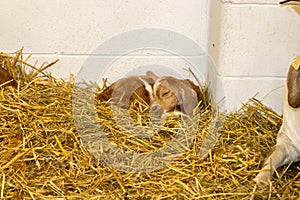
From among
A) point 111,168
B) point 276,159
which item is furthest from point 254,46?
point 111,168

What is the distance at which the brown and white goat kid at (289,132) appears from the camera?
2.20 meters

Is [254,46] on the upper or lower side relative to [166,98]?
upper

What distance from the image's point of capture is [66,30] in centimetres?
297

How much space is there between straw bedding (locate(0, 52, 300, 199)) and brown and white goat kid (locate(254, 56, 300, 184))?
48 millimetres

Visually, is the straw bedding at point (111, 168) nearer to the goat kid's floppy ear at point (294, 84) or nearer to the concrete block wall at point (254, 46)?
the concrete block wall at point (254, 46)

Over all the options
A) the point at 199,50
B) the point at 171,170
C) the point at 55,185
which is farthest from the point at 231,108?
the point at 55,185

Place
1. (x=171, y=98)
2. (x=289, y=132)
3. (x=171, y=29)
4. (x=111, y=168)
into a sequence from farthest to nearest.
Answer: (x=171, y=29)
(x=171, y=98)
(x=289, y=132)
(x=111, y=168)

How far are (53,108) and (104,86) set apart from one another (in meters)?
0.53

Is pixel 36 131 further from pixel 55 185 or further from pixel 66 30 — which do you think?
pixel 66 30

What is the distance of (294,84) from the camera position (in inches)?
87.0

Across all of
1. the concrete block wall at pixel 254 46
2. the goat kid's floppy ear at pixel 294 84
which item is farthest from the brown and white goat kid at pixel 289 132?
the concrete block wall at pixel 254 46

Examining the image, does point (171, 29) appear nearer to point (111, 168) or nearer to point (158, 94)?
point (158, 94)

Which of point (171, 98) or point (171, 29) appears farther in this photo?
point (171, 29)

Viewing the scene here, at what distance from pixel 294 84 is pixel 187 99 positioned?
1.96ft
